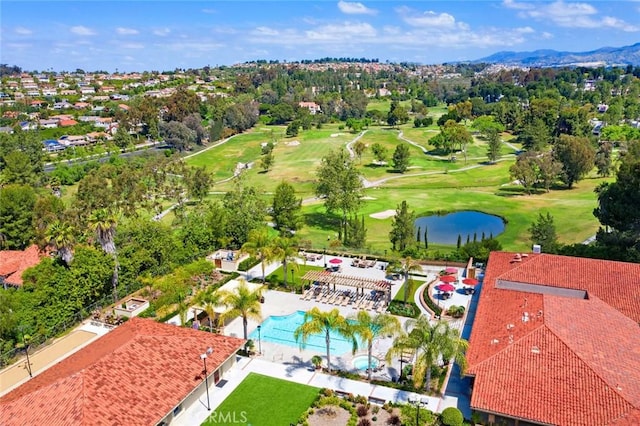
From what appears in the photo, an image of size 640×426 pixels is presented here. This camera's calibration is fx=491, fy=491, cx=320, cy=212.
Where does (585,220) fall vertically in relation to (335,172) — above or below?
below

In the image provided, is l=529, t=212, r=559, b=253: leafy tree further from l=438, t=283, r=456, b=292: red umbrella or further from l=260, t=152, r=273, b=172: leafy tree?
l=260, t=152, r=273, b=172: leafy tree

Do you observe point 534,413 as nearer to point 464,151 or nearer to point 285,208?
point 285,208

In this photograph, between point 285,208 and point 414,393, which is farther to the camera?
point 285,208

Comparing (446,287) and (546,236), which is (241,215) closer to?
(446,287)

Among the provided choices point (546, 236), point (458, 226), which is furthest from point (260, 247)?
point (458, 226)

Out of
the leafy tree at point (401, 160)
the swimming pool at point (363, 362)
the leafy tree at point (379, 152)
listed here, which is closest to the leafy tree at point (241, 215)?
the swimming pool at point (363, 362)

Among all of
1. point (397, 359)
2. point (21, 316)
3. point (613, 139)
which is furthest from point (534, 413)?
point (613, 139)

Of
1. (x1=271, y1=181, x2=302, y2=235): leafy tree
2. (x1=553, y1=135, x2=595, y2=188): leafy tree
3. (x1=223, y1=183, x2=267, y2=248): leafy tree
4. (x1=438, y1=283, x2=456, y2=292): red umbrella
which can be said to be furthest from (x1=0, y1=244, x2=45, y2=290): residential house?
(x1=553, y1=135, x2=595, y2=188): leafy tree
